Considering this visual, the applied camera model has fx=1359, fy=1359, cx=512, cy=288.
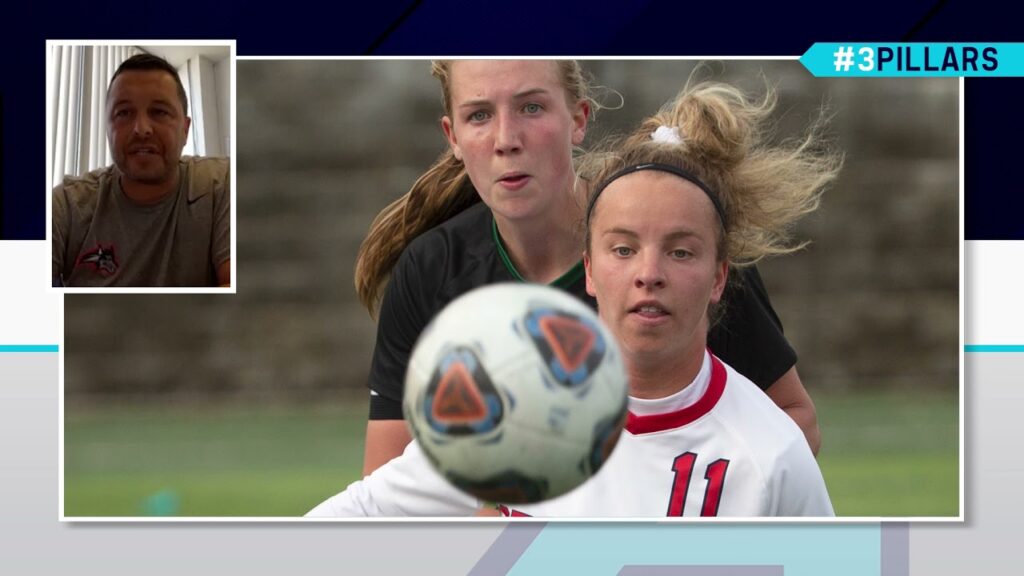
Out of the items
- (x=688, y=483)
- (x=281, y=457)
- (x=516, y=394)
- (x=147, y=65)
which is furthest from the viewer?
(x=281, y=457)

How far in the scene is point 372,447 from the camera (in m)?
4.77

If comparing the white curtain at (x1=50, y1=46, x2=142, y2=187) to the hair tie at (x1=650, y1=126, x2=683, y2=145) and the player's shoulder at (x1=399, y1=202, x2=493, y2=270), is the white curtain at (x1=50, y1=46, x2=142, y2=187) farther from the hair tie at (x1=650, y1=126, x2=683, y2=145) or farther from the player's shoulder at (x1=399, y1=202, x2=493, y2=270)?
the hair tie at (x1=650, y1=126, x2=683, y2=145)

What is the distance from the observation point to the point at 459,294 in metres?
4.71

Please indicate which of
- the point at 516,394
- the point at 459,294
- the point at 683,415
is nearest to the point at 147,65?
the point at 459,294

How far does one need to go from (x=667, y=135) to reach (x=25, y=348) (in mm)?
2315

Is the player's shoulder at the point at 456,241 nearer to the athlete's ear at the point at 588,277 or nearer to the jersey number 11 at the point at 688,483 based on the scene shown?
the athlete's ear at the point at 588,277

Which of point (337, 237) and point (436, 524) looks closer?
point (436, 524)

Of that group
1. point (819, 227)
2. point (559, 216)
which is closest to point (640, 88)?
point (559, 216)

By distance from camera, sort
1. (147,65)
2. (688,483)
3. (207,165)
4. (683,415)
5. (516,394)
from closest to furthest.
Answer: (516,394) < (683,415) < (688,483) < (147,65) < (207,165)

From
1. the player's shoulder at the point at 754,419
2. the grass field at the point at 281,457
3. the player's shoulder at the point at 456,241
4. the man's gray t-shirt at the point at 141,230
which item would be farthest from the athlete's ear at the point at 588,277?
the man's gray t-shirt at the point at 141,230

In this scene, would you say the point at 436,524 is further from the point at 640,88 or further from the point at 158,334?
the point at 640,88

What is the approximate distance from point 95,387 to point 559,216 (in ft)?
5.72

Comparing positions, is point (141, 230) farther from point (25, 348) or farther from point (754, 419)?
point (754, 419)

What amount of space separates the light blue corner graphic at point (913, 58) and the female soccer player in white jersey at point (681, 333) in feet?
0.91
